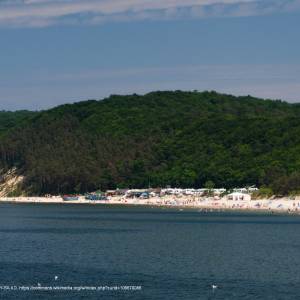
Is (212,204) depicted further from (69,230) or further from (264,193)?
(69,230)

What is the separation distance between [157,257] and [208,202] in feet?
299

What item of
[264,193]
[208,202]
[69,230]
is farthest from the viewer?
[208,202]

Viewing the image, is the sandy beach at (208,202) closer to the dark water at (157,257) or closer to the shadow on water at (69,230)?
the dark water at (157,257)

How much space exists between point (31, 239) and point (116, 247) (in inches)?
484

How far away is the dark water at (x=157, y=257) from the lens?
5600 cm

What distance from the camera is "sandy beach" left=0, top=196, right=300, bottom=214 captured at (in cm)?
14650

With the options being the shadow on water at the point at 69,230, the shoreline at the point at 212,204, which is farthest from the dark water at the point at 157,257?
the shoreline at the point at 212,204

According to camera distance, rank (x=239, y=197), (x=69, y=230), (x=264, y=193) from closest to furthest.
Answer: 1. (x=69, y=230)
2. (x=264, y=193)
3. (x=239, y=197)

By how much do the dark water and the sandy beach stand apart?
2170 cm

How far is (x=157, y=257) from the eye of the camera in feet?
241

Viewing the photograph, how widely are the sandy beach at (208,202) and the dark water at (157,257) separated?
21695 mm

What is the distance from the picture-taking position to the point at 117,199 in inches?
7421

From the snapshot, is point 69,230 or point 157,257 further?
point 69,230

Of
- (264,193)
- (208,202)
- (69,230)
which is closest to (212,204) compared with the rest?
(208,202)
